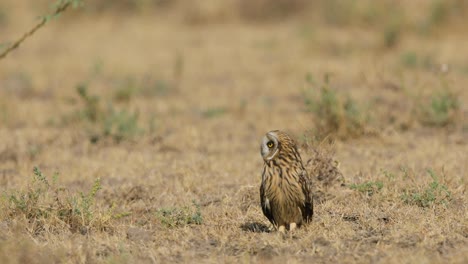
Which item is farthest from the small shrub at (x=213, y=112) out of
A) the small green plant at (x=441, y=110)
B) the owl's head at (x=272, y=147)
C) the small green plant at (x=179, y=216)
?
the owl's head at (x=272, y=147)

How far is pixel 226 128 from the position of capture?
33.9ft

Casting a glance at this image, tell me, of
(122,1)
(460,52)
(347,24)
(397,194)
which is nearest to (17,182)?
(397,194)

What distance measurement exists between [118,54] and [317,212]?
8.97 meters

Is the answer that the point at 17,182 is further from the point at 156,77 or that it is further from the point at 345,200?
the point at 156,77

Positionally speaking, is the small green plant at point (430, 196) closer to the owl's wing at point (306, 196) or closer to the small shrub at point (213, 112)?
the owl's wing at point (306, 196)

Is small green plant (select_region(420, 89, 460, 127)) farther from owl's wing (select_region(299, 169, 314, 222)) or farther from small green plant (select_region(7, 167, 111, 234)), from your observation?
small green plant (select_region(7, 167, 111, 234))

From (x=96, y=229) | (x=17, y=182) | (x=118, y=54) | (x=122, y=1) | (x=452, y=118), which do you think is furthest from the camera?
(x=122, y=1)

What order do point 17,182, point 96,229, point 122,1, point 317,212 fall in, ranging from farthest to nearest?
point 122,1 → point 17,182 → point 317,212 → point 96,229

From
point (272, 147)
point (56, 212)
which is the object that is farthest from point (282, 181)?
point (56, 212)

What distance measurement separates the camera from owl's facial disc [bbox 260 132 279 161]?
18.3 feet

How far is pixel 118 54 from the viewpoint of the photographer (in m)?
14.8

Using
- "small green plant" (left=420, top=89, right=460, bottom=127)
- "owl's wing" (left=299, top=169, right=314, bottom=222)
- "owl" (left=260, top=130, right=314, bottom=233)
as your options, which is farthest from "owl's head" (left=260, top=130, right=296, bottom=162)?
"small green plant" (left=420, top=89, right=460, bottom=127)

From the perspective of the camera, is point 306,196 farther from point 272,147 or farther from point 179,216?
point 179,216

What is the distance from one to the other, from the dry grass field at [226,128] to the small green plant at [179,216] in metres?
0.02
